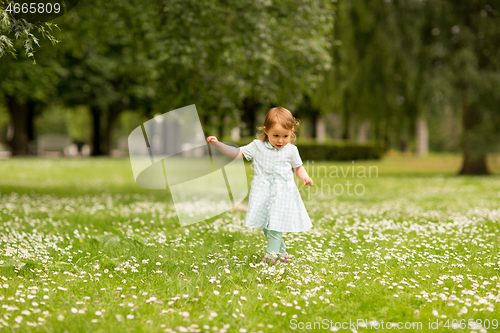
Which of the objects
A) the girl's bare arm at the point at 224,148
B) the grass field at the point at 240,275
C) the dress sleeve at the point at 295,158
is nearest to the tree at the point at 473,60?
the grass field at the point at 240,275

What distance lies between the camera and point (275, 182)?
4.79 m

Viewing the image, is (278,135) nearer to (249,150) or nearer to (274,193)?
(249,150)

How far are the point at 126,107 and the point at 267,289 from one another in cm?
3560

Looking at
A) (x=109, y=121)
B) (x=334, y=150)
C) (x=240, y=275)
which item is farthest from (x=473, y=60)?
(x=109, y=121)

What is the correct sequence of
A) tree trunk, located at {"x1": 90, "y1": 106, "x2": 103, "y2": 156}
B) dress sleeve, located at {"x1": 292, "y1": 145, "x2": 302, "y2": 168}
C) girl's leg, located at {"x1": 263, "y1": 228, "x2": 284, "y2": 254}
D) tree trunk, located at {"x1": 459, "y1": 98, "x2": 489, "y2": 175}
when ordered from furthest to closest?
1. tree trunk, located at {"x1": 90, "y1": 106, "x2": 103, "y2": 156}
2. tree trunk, located at {"x1": 459, "y1": 98, "x2": 489, "y2": 175}
3. dress sleeve, located at {"x1": 292, "y1": 145, "x2": 302, "y2": 168}
4. girl's leg, located at {"x1": 263, "y1": 228, "x2": 284, "y2": 254}

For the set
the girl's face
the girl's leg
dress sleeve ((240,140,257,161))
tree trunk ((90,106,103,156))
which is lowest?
the girl's leg

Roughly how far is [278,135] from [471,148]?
16.9 meters

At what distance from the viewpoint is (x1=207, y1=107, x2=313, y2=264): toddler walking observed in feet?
15.3

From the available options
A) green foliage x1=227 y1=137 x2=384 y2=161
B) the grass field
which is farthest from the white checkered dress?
green foliage x1=227 y1=137 x2=384 y2=161

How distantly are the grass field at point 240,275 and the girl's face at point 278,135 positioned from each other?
1270mm

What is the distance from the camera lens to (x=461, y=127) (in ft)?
67.1

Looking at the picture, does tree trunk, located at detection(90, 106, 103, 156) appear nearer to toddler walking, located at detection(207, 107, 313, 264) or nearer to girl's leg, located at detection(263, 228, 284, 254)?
toddler walking, located at detection(207, 107, 313, 264)

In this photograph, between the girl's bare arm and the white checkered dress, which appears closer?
the girl's bare arm

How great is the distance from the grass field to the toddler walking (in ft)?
1.40
